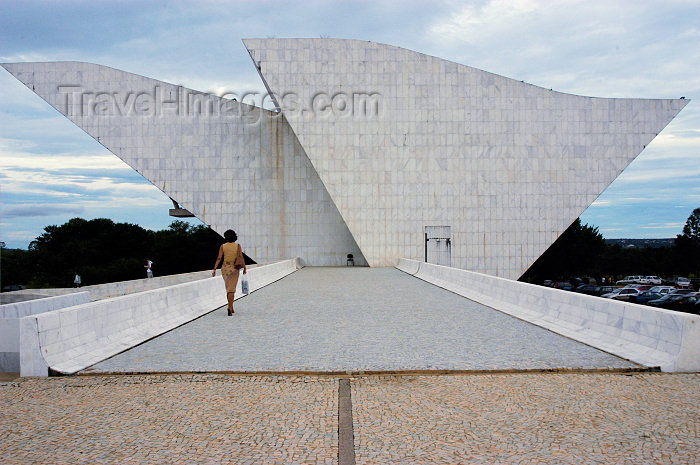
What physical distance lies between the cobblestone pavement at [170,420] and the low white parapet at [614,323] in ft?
12.4

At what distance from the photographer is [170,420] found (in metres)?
4.97

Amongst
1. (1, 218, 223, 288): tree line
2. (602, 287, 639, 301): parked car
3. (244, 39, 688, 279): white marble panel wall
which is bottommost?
(602, 287, 639, 301): parked car

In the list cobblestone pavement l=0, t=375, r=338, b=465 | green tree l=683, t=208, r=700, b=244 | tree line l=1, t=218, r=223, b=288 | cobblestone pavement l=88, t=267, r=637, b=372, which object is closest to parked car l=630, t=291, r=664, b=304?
cobblestone pavement l=88, t=267, r=637, b=372

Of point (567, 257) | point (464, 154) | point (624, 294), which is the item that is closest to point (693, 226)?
point (567, 257)

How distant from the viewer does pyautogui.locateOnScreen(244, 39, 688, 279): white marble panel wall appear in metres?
34.4

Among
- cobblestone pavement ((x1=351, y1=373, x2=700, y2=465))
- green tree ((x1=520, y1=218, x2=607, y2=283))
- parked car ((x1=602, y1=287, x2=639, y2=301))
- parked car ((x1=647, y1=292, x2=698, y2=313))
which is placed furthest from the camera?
green tree ((x1=520, y1=218, x2=607, y2=283))

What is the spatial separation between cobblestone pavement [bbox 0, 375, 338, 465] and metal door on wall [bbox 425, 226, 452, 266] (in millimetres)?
29012

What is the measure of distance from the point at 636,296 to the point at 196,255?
2068 inches

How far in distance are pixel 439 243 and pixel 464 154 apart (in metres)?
5.25

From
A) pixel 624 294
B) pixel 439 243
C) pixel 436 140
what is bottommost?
pixel 624 294

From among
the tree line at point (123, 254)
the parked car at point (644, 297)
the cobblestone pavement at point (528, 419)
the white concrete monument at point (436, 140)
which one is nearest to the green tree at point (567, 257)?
the tree line at point (123, 254)

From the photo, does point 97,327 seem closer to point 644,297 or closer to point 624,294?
point 644,297

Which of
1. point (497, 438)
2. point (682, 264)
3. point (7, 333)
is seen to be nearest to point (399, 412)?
point (497, 438)

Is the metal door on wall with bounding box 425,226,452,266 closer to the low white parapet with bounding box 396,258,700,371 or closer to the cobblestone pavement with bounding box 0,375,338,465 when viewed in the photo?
the low white parapet with bounding box 396,258,700,371
